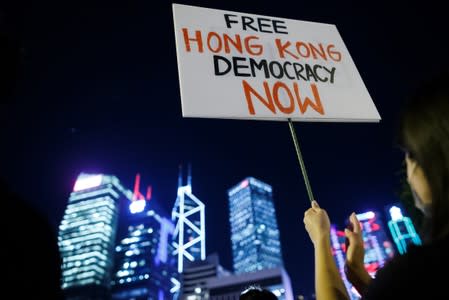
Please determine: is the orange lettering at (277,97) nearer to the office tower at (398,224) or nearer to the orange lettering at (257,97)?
the orange lettering at (257,97)

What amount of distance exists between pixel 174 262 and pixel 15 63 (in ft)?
463

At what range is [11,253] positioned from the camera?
1102mm

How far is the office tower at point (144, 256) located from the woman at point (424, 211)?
392 ft

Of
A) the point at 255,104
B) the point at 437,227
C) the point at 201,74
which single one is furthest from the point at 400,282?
the point at 201,74

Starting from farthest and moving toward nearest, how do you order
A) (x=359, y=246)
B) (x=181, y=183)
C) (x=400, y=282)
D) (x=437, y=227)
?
(x=181, y=183) → (x=359, y=246) → (x=437, y=227) → (x=400, y=282)

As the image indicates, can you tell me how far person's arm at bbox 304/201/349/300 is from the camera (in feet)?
5.79

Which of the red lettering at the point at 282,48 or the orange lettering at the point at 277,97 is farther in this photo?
the red lettering at the point at 282,48

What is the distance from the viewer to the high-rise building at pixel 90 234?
369ft

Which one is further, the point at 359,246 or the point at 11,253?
the point at 359,246

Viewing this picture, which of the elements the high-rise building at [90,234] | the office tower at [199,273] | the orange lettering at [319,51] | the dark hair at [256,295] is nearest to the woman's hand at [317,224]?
the dark hair at [256,295]

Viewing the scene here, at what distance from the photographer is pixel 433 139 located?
1294mm

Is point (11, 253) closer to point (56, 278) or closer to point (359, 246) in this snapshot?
point (56, 278)

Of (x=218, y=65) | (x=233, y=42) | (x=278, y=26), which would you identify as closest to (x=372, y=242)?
(x=278, y=26)

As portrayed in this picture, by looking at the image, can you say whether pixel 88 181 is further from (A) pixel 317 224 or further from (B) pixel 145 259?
(A) pixel 317 224
